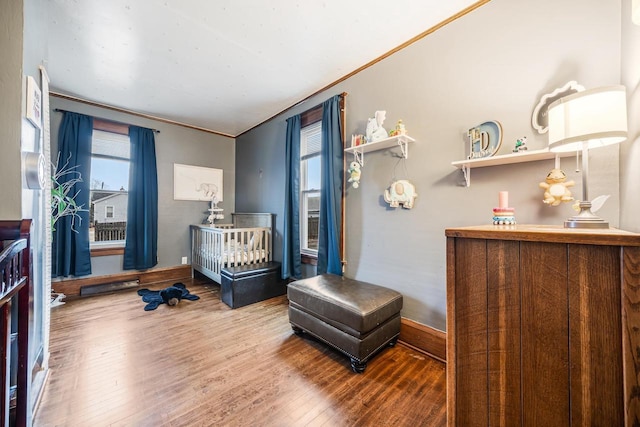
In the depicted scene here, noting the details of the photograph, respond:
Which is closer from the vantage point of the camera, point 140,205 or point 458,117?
point 458,117

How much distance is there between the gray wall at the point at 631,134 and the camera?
97cm

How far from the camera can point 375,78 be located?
2.26 metres

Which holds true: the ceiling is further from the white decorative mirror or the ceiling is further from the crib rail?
the crib rail

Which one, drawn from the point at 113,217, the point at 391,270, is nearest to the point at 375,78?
the point at 391,270

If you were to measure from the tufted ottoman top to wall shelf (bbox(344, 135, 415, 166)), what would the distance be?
1.17 meters

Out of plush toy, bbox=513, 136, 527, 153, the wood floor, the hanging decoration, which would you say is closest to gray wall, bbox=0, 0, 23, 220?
the wood floor

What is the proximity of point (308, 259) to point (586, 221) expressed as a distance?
244 centimetres

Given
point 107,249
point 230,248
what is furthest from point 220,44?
point 107,249

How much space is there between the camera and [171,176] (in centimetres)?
382

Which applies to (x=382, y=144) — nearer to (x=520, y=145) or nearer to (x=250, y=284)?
(x=520, y=145)

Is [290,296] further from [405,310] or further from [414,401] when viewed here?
[414,401]

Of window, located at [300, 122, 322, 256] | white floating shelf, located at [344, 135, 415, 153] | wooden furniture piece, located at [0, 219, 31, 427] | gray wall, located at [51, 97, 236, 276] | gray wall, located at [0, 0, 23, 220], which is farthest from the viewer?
gray wall, located at [51, 97, 236, 276]

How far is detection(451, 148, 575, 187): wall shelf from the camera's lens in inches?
52.4

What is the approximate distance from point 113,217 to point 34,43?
260 centimetres
